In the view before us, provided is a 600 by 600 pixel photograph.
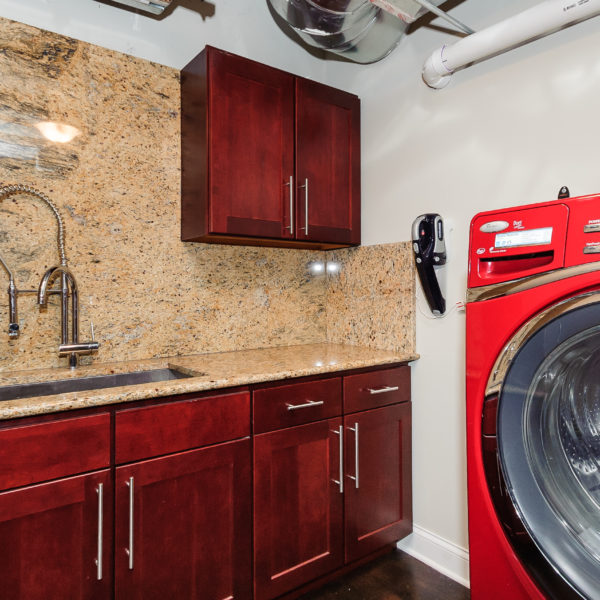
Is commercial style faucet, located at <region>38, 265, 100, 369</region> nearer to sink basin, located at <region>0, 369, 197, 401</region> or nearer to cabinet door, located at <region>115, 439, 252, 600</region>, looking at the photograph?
sink basin, located at <region>0, 369, 197, 401</region>

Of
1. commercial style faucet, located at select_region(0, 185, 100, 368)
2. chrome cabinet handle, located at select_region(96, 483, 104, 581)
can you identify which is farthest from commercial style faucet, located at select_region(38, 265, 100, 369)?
chrome cabinet handle, located at select_region(96, 483, 104, 581)

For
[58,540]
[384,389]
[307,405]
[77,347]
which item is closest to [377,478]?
[384,389]

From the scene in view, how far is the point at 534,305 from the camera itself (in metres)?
1.10

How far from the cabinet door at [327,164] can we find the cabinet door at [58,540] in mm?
1349

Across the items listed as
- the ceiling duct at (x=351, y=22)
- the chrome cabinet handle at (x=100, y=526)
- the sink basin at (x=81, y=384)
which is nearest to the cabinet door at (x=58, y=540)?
the chrome cabinet handle at (x=100, y=526)

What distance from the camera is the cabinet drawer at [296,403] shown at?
1.58 metres

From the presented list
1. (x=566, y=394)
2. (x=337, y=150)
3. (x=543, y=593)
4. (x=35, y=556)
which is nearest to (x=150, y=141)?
(x=337, y=150)

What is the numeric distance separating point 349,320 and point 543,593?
1.53m

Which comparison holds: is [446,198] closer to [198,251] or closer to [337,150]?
[337,150]

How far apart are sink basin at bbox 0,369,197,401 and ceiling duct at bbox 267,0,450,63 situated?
1510 millimetres

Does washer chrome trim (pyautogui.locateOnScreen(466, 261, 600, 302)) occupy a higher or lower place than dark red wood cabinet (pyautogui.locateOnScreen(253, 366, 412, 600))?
higher

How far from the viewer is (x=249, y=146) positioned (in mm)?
1913

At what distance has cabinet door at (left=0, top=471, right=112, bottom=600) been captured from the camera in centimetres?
112

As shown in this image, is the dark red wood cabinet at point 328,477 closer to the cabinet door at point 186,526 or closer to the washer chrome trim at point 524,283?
the cabinet door at point 186,526
